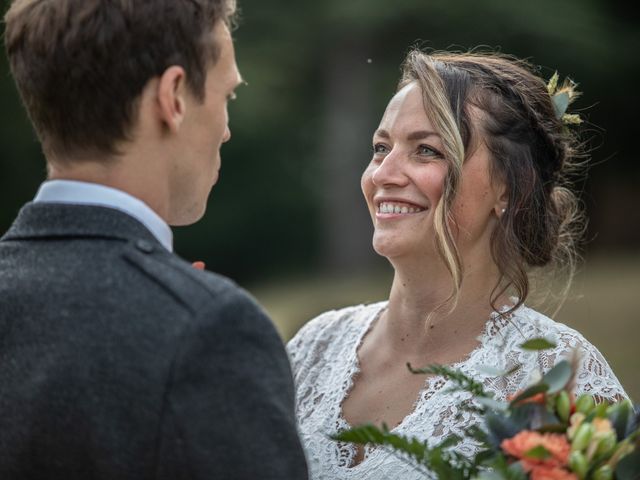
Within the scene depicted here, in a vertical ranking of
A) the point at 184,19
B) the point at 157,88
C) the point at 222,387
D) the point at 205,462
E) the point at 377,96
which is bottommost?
the point at 377,96

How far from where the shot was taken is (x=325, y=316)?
13.4ft

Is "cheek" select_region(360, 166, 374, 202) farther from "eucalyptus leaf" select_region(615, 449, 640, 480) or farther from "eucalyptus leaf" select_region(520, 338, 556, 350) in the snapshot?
"eucalyptus leaf" select_region(615, 449, 640, 480)

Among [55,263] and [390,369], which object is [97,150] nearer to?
[55,263]

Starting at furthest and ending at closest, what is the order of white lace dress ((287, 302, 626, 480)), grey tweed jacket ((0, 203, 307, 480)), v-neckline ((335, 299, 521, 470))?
1. v-neckline ((335, 299, 521, 470))
2. white lace dress ((287, 302, 626, 480))
3. grey tweed jacket ((0, 203, 307, 480))

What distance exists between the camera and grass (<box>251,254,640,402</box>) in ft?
36.0

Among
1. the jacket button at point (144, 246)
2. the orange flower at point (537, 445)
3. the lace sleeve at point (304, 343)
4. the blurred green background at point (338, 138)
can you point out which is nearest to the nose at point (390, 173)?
the lace sleeve at point (304, 343)

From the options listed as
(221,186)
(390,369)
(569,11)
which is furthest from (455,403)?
(221,186)

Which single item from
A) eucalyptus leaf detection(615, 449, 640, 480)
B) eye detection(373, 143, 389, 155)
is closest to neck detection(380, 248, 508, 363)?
eye detection(373, 143, 389, 155)

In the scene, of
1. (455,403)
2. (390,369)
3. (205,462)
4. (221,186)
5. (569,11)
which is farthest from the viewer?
(221,186)

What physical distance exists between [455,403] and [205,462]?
1.55 meters

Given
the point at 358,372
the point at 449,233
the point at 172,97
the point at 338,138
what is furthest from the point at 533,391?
the point at 338,138

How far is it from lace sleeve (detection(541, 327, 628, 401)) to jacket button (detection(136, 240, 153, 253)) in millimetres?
1700

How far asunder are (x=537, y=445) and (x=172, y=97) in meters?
1.05

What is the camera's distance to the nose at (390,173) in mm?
3582
